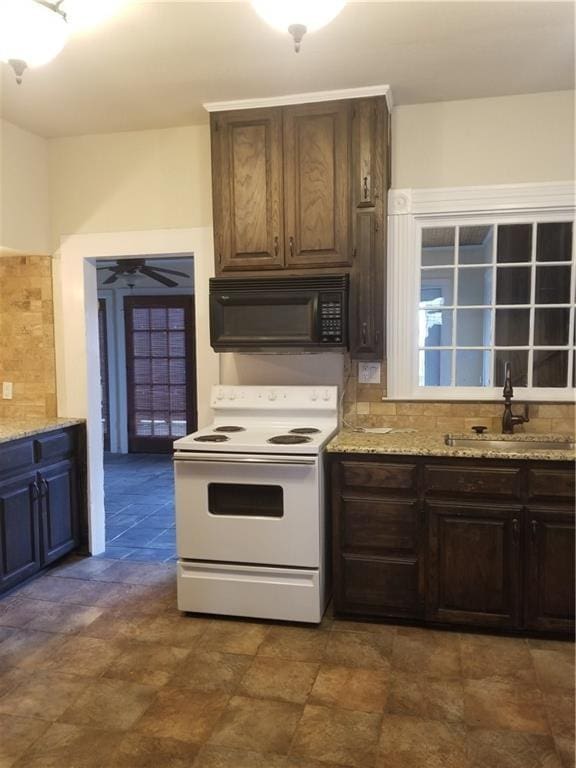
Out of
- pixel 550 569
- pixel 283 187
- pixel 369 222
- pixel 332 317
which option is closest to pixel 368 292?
pixel 332 317

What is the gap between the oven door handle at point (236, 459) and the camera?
2674 millimetres

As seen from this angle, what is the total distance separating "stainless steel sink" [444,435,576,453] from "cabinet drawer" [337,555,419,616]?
0.65m

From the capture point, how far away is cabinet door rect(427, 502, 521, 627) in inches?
103

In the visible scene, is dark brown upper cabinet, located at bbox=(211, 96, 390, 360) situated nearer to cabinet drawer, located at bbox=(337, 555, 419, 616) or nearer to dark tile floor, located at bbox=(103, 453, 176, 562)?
cabinet drawer, located at bbox=(337, 555, 419, 616)

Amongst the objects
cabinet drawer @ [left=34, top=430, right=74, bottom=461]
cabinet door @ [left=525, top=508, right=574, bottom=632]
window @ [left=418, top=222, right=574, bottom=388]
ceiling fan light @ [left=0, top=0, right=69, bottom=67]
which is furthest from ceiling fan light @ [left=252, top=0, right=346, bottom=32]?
cabinet drawer @ [left=34, top=430, right=74, bottom=461]

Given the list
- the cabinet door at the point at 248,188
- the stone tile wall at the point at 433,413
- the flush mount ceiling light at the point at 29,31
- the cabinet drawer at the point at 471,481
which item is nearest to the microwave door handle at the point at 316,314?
the cabinet door at the point at 248,188

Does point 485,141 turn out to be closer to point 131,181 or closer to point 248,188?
point 248,188

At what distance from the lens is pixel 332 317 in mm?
2914

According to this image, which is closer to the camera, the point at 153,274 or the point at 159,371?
the point at 153,274

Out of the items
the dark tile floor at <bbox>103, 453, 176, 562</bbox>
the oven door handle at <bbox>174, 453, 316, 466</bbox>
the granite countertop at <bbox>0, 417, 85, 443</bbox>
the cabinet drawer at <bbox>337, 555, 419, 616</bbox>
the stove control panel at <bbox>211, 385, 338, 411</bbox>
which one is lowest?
Answer: the dark tile floor at <bbox>103, 453, 176, 562</bbox>

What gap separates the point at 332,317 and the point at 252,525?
107 centimetres

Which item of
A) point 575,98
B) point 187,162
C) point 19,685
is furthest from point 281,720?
point 575,98

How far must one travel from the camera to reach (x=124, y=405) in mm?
7137

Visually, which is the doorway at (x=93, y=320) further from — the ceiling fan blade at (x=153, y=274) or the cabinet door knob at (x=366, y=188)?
the ceiling fan blade at (x=153, y=274)
